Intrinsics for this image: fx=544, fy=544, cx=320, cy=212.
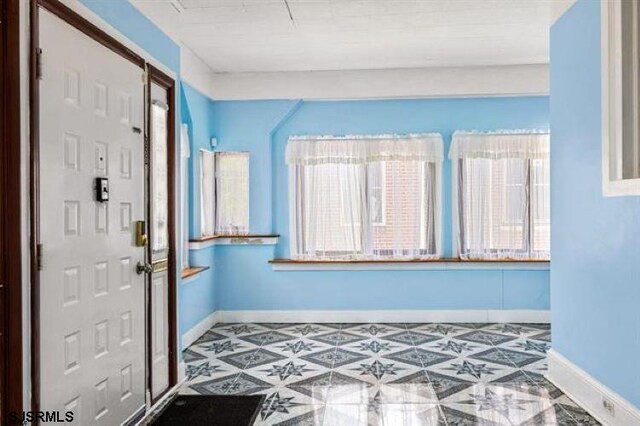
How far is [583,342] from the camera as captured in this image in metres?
3.50

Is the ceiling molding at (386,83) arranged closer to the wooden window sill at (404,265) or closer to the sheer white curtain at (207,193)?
the sheer white curtain at (207,193)

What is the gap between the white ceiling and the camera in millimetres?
4039

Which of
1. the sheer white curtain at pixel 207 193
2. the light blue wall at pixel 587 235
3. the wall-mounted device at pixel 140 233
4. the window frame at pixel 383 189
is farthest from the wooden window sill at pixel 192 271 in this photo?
the light blue wall at pixel 587 235

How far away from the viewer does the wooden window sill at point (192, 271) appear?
4.80m

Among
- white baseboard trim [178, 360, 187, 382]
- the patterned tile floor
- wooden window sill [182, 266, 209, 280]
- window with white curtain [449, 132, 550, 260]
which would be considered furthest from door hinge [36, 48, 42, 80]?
window with white curtain [449, 132, 550, 260]

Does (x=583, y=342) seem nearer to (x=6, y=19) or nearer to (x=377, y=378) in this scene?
(x=377, y=378)

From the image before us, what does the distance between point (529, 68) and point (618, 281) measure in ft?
11.3

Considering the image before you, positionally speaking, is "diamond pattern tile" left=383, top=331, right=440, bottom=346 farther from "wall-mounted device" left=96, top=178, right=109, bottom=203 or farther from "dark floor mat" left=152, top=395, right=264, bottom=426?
"wall-mounted device" left=96, top=178, right=109, bottom=203

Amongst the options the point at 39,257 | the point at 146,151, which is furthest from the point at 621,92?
the point at 39,257

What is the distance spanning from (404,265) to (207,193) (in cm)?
230

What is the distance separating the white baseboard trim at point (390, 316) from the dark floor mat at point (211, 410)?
93.1 inches

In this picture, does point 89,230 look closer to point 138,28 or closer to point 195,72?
point 138,28

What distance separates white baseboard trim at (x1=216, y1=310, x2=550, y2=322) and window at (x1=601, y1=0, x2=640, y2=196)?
3.11 metres

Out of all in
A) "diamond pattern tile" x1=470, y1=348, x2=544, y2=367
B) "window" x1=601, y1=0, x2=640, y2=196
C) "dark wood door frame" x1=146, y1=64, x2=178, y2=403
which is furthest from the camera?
"diamond pattern tile" x1=470, y1=348, x2=544, y2=367
